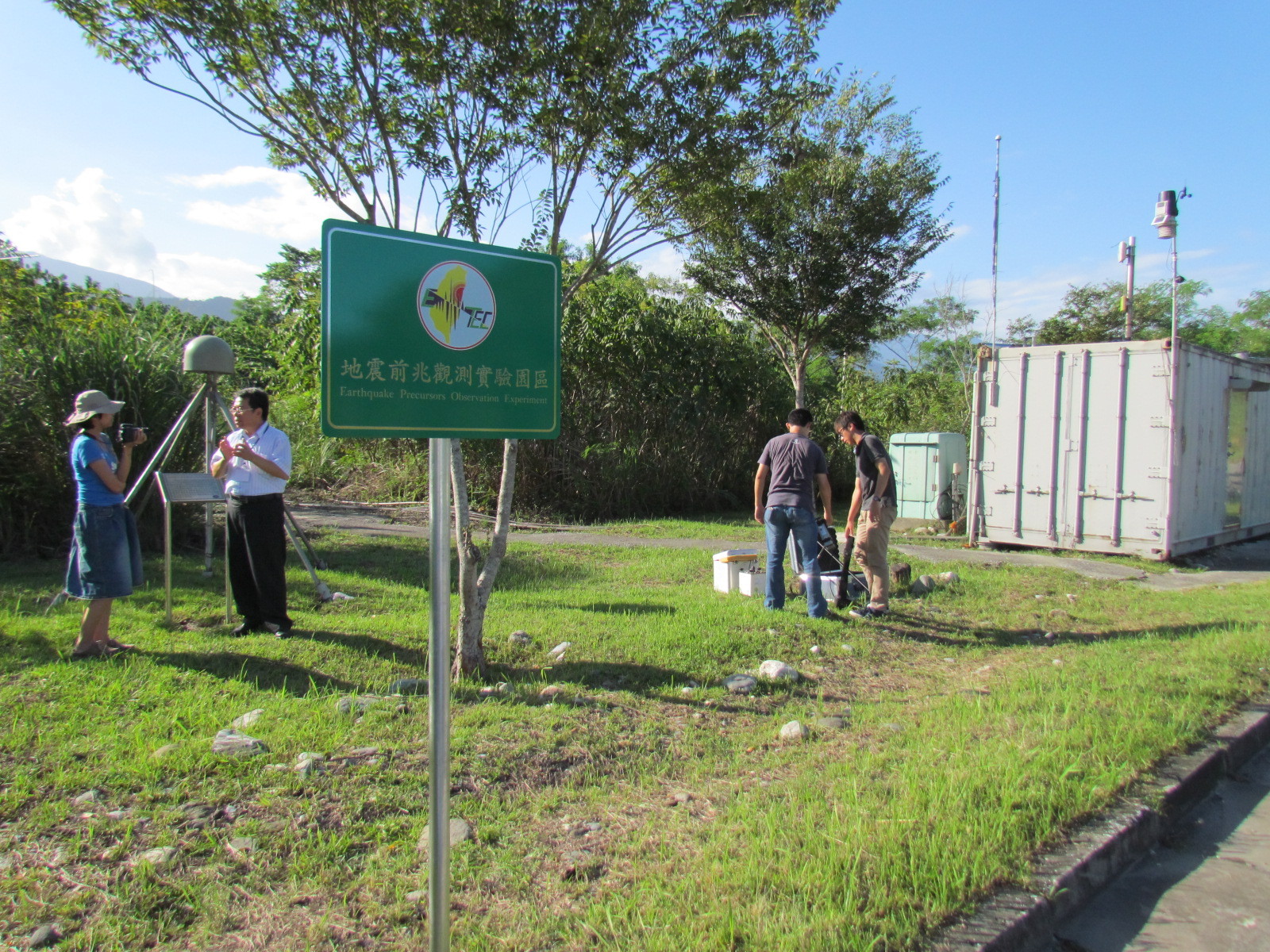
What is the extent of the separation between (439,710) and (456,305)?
3.71ft

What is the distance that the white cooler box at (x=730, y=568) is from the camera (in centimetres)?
810

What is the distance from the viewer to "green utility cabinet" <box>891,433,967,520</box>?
13.7m

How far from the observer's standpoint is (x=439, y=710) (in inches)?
91.1

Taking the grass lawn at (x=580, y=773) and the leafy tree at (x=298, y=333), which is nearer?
the grass lawn at (x=580, y=773)

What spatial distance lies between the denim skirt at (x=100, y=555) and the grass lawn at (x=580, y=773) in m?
0.45

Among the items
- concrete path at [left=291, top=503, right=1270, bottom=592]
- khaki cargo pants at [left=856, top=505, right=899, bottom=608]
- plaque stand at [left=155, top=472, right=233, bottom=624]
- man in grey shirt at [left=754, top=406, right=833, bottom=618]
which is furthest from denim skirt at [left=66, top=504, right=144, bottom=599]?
concrete path at [left=291, top=503, right=1270, bottom=592]

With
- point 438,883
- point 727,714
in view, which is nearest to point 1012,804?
point 727,714

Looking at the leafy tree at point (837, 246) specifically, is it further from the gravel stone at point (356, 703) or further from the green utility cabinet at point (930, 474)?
the gravel stone at point (356, 703)

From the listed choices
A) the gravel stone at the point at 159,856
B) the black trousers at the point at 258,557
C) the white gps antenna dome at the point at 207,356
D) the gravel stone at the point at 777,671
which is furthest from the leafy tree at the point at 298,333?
the gravel stone at the point at 159,856

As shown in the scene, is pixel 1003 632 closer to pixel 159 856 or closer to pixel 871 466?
pixel 871 466

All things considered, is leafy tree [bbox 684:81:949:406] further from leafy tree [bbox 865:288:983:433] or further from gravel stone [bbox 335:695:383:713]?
gravel stone [bbox 335:695:383:713]

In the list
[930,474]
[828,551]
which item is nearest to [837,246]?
[930,474]

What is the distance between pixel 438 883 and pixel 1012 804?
244cm

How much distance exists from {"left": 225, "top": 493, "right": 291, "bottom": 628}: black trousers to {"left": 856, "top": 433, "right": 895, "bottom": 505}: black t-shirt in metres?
4.56
